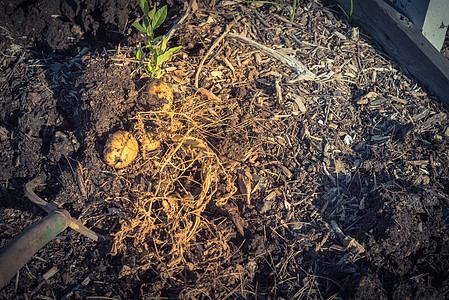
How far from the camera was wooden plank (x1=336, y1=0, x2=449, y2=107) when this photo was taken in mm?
2824

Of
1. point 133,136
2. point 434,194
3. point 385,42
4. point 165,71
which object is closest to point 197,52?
point 165,71

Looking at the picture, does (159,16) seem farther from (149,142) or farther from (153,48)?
(149,142)

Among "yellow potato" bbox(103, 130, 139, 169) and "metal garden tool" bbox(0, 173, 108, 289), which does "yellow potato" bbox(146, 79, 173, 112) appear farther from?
"metal garden tool" bbox(0, 173, 108, 289)

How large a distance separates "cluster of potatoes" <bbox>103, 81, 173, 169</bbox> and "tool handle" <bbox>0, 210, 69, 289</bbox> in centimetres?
51

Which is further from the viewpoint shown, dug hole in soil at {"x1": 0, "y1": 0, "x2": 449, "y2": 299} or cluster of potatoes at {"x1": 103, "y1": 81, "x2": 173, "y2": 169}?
cluster of potatoes at {"x1": 103, "y1": 81, "x2": 173, "y2": 169}

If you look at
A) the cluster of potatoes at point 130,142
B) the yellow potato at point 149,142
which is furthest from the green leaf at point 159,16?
the yellow potato at point 149,142

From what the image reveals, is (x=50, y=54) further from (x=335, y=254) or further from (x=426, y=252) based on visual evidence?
(x=426, y=252)

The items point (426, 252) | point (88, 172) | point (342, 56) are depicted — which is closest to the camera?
point (426, 252)

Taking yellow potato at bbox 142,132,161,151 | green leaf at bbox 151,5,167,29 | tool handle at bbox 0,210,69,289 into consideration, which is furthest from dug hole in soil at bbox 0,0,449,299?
green leaf at bbox 151,5,167,29

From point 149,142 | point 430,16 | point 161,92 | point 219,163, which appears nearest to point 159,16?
point 161,92

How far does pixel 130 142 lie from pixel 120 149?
9 centimetres

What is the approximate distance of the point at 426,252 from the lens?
83.2 inches

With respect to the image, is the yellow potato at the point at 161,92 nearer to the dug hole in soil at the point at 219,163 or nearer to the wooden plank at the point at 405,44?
the dug hole in soil at the point at 219,163

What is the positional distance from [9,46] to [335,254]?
11.3 ft
